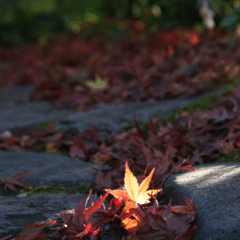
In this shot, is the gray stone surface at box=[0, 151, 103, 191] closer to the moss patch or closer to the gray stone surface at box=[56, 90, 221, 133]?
the moss patch

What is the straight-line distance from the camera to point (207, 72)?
10.00 feet

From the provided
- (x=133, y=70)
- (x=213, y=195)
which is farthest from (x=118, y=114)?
(x=213, y=195)

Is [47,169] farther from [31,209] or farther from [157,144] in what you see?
[157,144]

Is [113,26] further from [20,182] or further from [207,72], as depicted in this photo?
[20,182]

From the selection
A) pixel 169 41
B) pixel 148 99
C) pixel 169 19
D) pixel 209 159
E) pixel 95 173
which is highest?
pixel 169 19

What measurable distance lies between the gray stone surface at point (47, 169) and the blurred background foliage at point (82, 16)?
3885 millimetres

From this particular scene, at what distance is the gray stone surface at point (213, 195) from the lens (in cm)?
96

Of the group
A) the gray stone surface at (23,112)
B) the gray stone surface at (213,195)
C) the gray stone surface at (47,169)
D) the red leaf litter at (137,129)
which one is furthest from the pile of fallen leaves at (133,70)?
the gray stone surface at (213,195)

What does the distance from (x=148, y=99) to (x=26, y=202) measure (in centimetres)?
187

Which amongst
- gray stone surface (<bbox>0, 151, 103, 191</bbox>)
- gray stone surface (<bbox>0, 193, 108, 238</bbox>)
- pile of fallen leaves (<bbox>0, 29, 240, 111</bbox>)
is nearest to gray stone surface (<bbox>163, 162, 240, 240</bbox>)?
gray stone surface (<bbox>0, 193, 108, 238</bbox>)

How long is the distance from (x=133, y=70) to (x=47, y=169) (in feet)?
7.57

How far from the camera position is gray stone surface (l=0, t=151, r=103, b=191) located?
159 centimetres

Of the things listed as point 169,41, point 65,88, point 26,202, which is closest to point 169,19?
point 169,41

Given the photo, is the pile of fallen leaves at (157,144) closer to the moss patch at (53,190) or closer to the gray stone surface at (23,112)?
the moss patch at (53,190)
